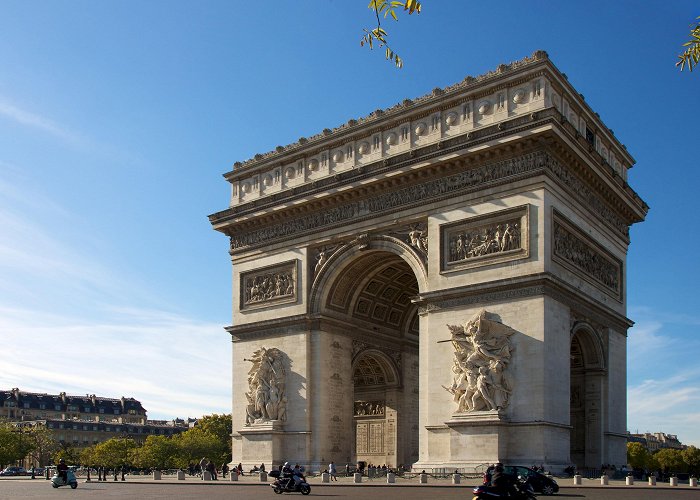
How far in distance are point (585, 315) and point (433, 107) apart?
35.1ft

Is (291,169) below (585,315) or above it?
above

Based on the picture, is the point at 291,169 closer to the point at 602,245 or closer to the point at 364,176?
the point at 364,176

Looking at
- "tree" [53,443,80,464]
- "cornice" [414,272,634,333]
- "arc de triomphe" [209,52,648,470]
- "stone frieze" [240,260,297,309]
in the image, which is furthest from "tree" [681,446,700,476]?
"stone frieze" [240,260,297,309]

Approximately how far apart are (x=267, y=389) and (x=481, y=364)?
463 inches

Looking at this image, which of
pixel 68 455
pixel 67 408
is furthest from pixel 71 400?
pixel 68 455

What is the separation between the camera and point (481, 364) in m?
31.7

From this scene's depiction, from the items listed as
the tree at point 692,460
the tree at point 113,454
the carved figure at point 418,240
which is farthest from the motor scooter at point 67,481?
the tree at point 692,460

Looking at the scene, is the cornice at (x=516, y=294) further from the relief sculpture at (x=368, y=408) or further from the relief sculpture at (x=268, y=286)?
the relief sculpture at (x=368, y=408)

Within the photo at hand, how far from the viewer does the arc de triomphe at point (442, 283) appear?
3158cm

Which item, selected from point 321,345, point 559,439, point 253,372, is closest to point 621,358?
point 559,439

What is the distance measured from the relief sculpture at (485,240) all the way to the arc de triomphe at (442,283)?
0.20ft

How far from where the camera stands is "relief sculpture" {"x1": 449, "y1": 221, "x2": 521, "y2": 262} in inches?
1275

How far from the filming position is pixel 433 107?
3566 cm

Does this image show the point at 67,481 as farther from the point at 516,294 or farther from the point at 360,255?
the point at 516,294
